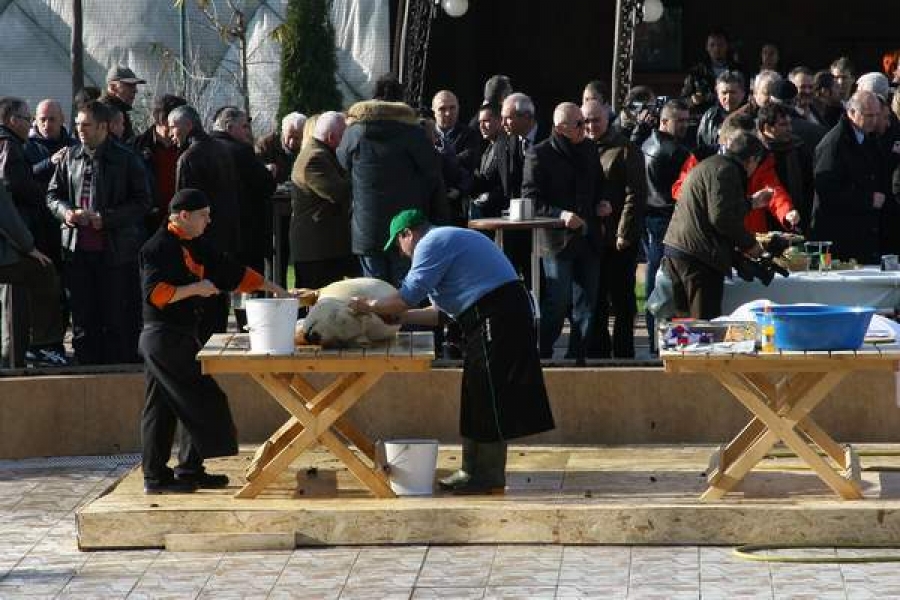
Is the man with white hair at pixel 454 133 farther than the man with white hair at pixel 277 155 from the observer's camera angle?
No

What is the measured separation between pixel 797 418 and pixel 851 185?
14.0 ft

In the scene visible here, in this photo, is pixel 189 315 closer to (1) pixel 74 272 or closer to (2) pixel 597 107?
(1) pixel 74 272

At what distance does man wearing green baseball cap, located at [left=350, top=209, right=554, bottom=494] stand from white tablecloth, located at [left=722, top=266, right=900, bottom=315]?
2.60 meters

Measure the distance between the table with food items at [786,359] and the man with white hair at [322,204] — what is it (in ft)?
12.4

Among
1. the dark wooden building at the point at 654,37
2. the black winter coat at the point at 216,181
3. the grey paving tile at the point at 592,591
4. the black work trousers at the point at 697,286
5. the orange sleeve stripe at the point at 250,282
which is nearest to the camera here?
the grey paving tile at the point at 592,591

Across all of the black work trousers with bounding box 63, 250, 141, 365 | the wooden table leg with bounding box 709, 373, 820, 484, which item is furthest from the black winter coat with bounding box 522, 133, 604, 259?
the wooden table leg with bounding box 709, 373, 820, 484

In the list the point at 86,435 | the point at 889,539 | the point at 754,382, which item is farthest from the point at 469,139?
the point at 889,539

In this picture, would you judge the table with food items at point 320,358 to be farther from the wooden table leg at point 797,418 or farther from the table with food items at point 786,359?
the wooden table leg at point 797,418

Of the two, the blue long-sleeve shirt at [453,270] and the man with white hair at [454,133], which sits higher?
the man with white hair at [454,133]

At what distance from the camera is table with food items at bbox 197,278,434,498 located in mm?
9719

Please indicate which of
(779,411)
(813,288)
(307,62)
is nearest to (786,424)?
(779,411)

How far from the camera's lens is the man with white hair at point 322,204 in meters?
13.2

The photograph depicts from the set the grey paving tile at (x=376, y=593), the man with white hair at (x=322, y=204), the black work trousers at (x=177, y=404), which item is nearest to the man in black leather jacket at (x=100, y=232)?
the man with white hair at (x=322, y=204)

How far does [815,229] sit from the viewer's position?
44.9 feet
